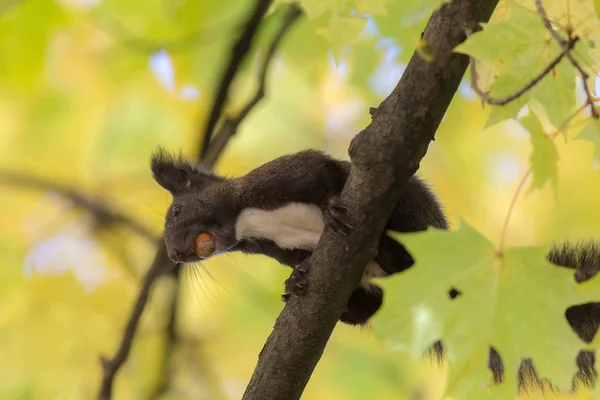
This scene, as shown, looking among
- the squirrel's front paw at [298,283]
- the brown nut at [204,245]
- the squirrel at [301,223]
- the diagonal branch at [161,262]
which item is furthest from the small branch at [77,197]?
the squirrel's front paw at [298,283]

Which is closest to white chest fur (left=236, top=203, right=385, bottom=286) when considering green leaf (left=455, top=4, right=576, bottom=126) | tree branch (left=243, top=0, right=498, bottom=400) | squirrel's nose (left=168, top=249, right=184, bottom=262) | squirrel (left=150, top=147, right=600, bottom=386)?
squirrel (left=150, top=147, right=600, bottom=386)

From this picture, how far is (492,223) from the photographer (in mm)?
5418

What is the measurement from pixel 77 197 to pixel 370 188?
3031 millimetres

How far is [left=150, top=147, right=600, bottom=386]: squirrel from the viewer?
3.30 meters

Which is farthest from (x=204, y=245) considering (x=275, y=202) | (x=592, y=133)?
(x=592, y=133)

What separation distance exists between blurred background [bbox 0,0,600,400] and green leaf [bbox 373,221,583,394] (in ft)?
7.63

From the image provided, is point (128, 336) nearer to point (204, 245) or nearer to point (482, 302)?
point (204, 245)

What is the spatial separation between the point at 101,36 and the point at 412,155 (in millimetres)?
3340

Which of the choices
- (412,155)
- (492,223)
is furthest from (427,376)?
(412,155)

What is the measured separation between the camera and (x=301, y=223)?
3.53 m

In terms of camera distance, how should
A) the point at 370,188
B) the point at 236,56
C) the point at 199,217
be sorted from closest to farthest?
the point at 370,188 → the point at 199,217 → the point at 236,56

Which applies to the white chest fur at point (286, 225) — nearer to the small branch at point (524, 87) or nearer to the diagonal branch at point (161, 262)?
the diagonal branch at point (161, 262)

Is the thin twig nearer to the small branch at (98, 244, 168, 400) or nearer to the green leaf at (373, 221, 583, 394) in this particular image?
the green leaf at (373, 221, 583, 394)

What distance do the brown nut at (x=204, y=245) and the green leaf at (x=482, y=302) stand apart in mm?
1845
